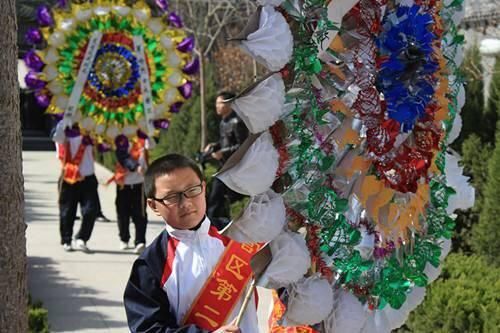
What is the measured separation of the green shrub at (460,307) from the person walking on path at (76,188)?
435 centimetres

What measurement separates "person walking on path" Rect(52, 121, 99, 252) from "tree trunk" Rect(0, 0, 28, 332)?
5.88 meters

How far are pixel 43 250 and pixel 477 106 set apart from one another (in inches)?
194

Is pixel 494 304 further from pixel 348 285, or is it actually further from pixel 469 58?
pixel 469 58

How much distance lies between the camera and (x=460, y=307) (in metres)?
5.29

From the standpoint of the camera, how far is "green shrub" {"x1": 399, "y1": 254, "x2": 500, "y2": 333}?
518 cm

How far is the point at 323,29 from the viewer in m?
2.62

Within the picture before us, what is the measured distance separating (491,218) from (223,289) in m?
5.22

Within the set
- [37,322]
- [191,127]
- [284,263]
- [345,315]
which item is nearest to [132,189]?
[37,322]

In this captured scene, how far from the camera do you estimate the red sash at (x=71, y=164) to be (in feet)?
Answer: 30.2

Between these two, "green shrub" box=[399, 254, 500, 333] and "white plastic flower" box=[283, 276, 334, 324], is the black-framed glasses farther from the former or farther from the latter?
"green shrub" box=[399, 254, 500, 333]

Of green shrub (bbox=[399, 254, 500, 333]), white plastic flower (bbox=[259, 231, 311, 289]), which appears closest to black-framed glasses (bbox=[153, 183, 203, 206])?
white plastic flower (bbox=[259, 231, 311, 289])

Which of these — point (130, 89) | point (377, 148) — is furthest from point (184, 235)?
point (130, 89)

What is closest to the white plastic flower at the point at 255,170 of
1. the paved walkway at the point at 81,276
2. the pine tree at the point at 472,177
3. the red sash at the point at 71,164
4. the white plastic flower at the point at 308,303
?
the white plastic flower at the point at 308,303

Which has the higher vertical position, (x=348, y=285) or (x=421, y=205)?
(x=421, y=205)
